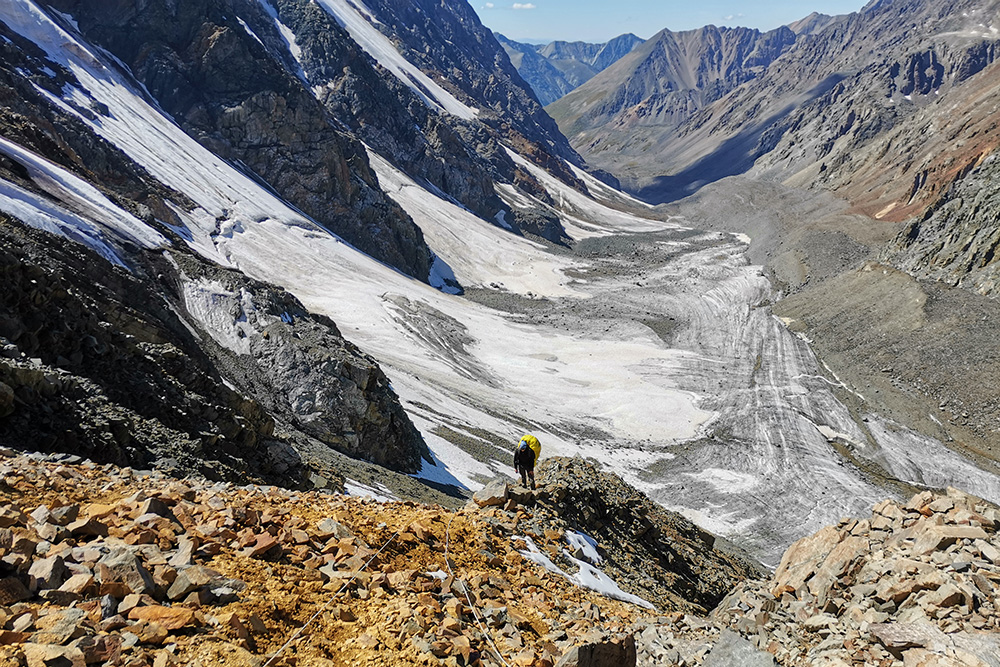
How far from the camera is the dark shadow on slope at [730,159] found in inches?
6718

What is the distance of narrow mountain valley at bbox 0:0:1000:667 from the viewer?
22.9ft

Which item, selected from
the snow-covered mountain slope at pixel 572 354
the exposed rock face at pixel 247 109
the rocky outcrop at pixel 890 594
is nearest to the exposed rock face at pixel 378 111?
the snow-covered mountain slope at pixel 572 354

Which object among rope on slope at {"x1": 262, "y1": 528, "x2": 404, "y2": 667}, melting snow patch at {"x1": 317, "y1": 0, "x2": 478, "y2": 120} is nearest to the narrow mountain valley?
rope on slope at {"x1": 262, "y1": 528, "x2": 404, "y2": 667}

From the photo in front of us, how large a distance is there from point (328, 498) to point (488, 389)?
3057cm

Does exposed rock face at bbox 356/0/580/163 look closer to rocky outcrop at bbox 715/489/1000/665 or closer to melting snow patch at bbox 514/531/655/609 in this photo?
melting snow patch at bbox 514/531/655/609

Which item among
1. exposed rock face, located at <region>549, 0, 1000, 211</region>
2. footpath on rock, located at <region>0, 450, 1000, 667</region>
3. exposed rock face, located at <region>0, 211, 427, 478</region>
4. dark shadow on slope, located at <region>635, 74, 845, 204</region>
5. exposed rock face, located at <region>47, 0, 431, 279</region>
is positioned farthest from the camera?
dark shadow on slope, located at <region>635, 74, 845, 204</region>

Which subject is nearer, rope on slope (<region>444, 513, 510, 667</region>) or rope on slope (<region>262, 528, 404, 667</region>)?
rope on slope (<region>262, 528, 404, 667</region>)

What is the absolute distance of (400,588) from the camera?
7.48m

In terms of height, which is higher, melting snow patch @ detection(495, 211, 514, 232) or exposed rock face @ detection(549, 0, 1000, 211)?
exposed rock face @ detection(549, 0, 1000, 211)

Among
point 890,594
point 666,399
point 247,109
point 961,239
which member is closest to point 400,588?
point 890,594

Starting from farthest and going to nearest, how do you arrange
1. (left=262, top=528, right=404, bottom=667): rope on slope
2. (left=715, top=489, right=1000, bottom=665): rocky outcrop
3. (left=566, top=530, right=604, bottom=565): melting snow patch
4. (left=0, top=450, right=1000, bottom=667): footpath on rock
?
(left=566, top=530, right=604, bottom=565): melting snow patch < (left=715, top=489, right=1000, bottom=665): rocky outcrop < (left=262, top=528, right=404, bottom=667): rope on slope < (left=0, top=450, right=1000, bottom=667): footpath on rock

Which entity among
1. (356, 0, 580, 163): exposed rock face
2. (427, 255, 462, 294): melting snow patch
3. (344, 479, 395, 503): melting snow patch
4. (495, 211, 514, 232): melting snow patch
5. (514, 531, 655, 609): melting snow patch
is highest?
(356, 0, 580, 163): exposed rock face

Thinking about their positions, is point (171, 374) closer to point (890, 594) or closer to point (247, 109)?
point (890, 594)

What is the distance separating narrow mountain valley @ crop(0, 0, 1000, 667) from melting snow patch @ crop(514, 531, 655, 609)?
0.39 feet
